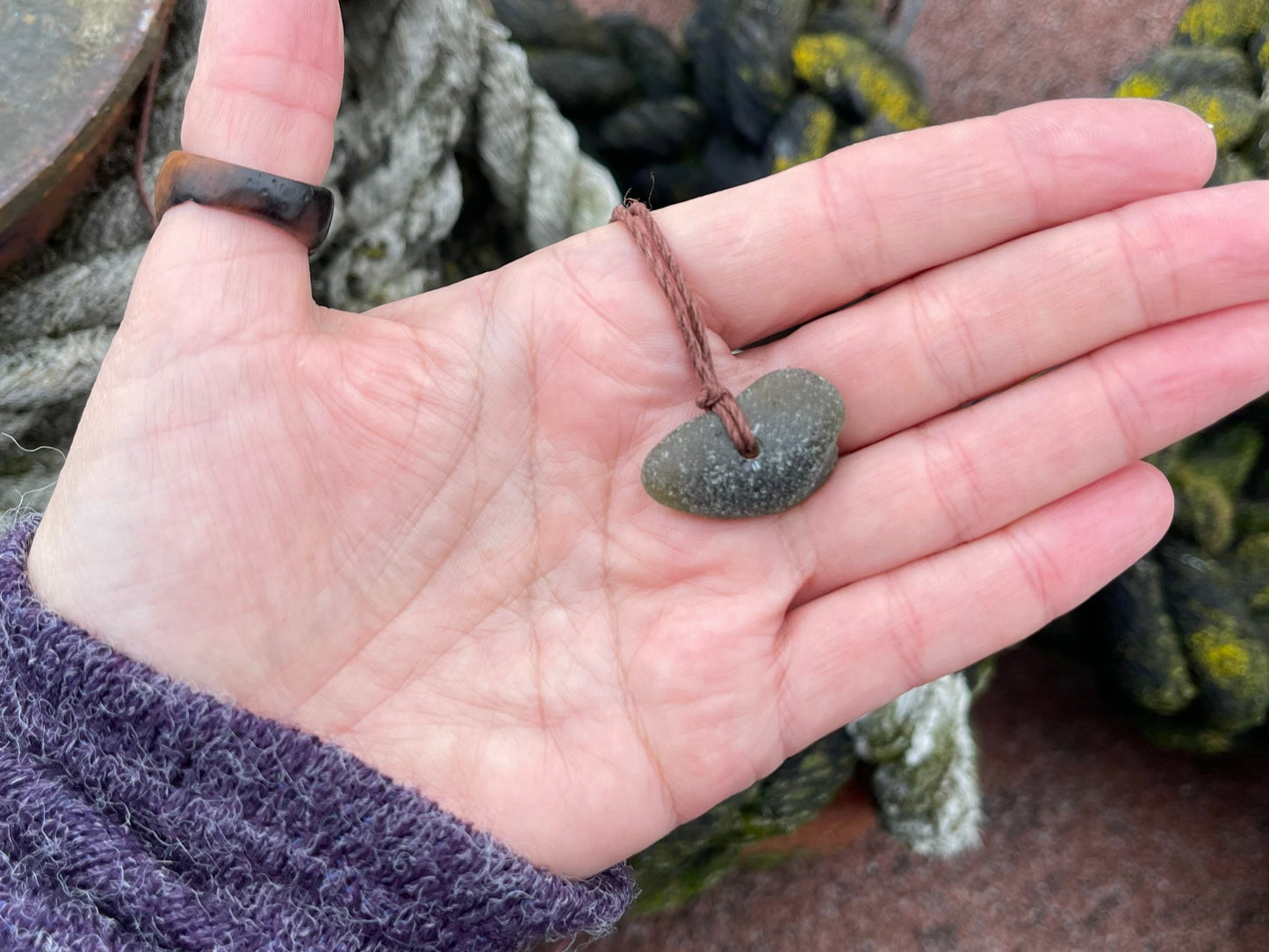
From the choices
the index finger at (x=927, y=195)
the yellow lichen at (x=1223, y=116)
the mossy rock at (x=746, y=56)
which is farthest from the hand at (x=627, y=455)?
the mossy rock at (x=746, y=56)

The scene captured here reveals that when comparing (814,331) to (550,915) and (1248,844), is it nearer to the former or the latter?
(550,915)

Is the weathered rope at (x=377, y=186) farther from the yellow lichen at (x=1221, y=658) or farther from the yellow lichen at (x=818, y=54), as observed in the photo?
the yellow lichen at (x=1221, y=658)

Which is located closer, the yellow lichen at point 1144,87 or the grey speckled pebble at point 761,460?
the grey speckled pebble at point 761,460

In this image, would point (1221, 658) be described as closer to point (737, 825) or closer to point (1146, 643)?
point (1146, 643)

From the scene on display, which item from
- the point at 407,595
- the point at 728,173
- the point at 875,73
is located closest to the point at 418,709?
the point at 407,595

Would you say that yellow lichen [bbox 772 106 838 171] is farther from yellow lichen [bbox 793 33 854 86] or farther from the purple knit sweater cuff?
the purple knit sweater cuff

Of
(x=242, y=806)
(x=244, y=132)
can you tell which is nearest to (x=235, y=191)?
(x=244, y=132)
